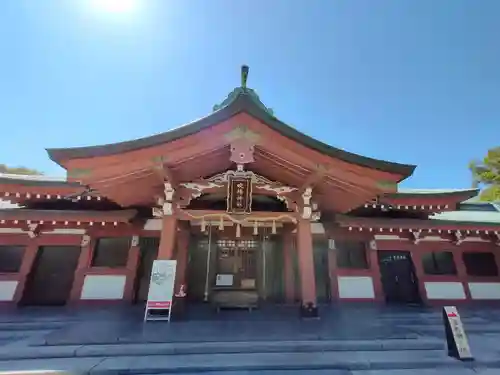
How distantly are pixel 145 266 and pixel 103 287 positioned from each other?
1.28 m

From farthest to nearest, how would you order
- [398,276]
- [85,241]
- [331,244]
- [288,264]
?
[398,276] < [331,244] < [288,264] < [85,241]

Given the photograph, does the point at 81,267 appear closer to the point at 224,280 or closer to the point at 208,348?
the point at 224,280

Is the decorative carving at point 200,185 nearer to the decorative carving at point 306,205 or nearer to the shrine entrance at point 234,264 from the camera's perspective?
the decorative carving at point 306,205

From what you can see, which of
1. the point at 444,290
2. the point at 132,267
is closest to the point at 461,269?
the point at 444,290

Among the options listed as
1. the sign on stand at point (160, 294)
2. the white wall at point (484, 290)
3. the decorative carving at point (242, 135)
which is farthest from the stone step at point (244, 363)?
the white wall at point (484, 290)

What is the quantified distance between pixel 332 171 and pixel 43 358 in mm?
5869

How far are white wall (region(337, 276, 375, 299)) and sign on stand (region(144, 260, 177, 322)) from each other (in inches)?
215

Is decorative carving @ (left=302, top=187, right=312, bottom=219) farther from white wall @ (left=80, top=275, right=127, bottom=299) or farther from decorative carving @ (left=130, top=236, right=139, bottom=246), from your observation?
white wall @ (left=80, top=275, right=127, bottom=299)

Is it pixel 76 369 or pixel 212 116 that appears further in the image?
pixel 212 116

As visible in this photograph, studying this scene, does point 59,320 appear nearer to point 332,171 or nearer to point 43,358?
point 43,358

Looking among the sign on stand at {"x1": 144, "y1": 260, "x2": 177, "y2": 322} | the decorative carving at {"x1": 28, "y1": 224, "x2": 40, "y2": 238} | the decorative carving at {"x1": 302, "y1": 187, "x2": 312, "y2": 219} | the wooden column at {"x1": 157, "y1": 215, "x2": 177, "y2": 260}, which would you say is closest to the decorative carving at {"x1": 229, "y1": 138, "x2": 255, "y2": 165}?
the decorative carving at {"x1": 302, "y1": 187, "x2": 312, "y2": 219}

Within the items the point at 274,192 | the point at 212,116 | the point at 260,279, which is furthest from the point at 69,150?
the point at 260,279

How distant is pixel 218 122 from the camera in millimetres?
5656

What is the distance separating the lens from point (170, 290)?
578cm
